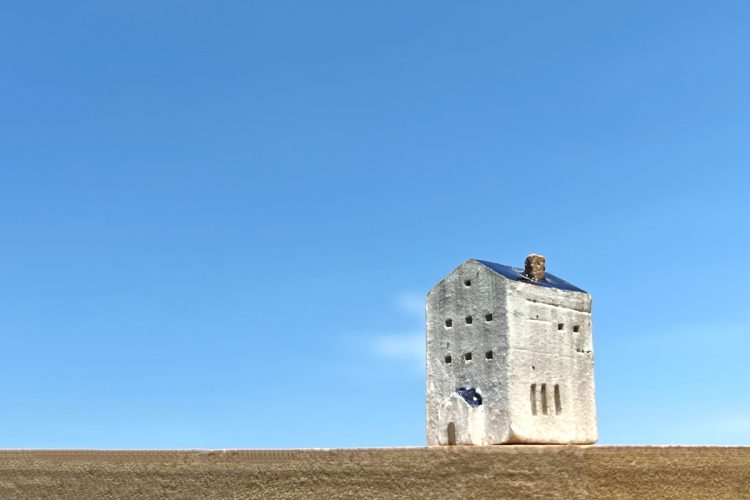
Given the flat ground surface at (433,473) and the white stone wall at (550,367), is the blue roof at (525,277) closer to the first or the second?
the white stone wall at (550,367)

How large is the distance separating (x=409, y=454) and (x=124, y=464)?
3262 millimetres

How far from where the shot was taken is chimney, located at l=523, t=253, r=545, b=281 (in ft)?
31.9

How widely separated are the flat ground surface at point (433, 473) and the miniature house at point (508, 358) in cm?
123

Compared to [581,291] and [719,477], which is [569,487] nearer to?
[719,477]

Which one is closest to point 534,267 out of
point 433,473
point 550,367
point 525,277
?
point 525,277

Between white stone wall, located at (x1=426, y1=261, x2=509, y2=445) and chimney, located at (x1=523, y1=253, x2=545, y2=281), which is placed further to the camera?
chimney, located at (x1=523, y1=253, x2=545, y2=281)

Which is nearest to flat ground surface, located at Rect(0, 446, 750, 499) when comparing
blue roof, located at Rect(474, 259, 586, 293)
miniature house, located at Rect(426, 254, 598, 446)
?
miniature house, located at Rect(426, 254, 598, 446)

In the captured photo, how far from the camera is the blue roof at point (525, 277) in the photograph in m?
9.41

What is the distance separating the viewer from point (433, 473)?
794 cm

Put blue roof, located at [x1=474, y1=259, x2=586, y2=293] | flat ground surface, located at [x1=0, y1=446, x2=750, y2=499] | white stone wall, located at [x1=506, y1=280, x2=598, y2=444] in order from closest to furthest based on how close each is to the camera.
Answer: flat ground surface, located at [x1=0, y1=446, x2=750, y2=499] → white stone wall, located at [x1=506, y1=280, x2=598, y2=444] → blue roof, located at [x1=474, y1=259, x2=586, y2=293]

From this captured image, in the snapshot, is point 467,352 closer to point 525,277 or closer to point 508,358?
Answer: point 508,358

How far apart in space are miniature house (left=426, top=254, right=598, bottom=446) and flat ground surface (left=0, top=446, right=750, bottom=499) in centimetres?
123

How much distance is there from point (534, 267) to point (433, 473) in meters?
2.81

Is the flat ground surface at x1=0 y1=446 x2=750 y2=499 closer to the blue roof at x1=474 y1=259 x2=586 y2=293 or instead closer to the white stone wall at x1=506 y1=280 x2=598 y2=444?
the white stone wall at x1=506 y1=280 x2=598 y2=444
